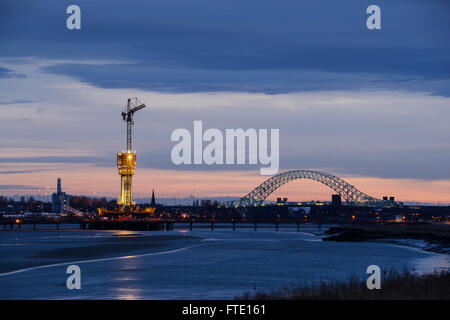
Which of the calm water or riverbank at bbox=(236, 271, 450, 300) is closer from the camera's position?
riverbank at bbox=(236, 271, 450, 300)

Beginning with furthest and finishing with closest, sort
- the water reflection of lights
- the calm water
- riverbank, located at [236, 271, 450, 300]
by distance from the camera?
the calm water < the water reflection of lights < riverbank, located at [236, 271, 450, 300]

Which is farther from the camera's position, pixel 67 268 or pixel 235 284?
pixel 67 268

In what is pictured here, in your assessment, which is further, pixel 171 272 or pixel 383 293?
pixel 171 272

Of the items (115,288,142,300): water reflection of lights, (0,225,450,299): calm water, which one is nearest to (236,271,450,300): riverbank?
(0,225,450,299): calm water

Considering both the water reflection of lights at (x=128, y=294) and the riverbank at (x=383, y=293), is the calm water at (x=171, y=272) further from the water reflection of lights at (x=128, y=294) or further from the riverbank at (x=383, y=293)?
the riverbank at (x=383, y=293)

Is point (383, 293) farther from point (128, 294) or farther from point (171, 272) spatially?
point (171, 272)

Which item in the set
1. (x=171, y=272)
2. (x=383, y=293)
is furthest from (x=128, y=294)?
(x=383, y=293)

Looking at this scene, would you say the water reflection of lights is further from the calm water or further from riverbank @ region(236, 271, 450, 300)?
riverbank @ region(236, 271, 450, 300)

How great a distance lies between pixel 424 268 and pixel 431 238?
57.8 m

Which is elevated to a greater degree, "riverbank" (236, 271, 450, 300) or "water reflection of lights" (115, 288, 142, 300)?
"riverbank" (236, 271, 450, 300)

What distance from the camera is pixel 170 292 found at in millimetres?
46219

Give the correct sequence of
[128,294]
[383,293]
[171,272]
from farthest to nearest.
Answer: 1. [171,272]
2. [128,294]
3. [383,293]
